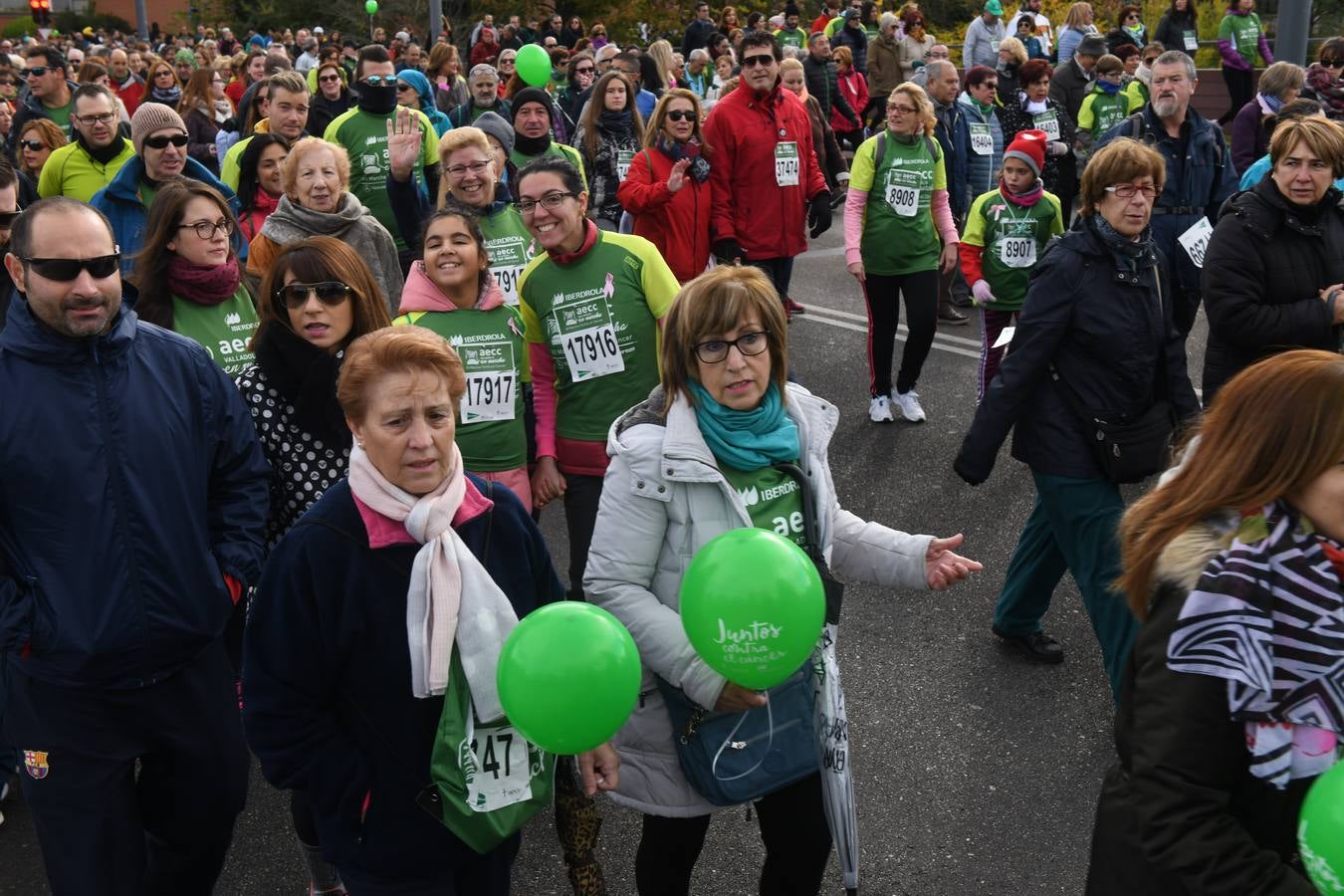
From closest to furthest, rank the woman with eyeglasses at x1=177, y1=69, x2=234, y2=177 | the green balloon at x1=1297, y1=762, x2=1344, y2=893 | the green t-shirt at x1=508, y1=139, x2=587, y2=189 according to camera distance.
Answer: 1. the green balloon at x1=1297, y1=762, x2=1344, y2=893
2. the green t-shirt at x1=508, y1=139, x2=587, y2=189
3. the woman with eyeglasses at x1=177, y1=69, x2=234, y2=177

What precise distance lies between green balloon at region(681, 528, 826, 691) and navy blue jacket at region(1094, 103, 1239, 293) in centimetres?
549

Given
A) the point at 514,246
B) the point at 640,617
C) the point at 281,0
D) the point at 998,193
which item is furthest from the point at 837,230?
the point at 281,0

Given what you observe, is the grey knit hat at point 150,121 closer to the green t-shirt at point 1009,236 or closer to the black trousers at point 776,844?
the green t-shirt at point 1009,236

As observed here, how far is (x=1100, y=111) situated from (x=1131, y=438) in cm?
836

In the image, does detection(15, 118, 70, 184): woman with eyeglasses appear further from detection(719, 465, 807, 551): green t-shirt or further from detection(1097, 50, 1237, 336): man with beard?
detection(719, 465, 807, 551): green t-shirt

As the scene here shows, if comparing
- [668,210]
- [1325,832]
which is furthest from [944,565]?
[668,210]

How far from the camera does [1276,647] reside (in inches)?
83.8

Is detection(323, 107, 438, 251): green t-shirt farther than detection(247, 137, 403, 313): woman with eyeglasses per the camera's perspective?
Yes

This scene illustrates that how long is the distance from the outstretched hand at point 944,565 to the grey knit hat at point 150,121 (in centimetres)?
467

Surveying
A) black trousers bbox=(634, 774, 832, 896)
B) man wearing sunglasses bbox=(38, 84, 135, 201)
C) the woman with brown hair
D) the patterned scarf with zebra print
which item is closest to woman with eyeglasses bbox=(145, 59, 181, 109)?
man wearing sunglasses bbox=(38, 84, 135, 201)

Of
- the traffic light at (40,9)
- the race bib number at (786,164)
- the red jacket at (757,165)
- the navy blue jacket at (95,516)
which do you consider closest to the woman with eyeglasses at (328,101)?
the red jacket at (757,165)

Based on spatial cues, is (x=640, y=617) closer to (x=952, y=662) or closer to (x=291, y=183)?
(x=952, y=662)

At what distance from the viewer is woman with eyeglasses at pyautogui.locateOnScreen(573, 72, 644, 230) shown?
29.0 feet

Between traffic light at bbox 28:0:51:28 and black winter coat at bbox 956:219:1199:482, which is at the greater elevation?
traffic light at bbox 28:0:51:28
